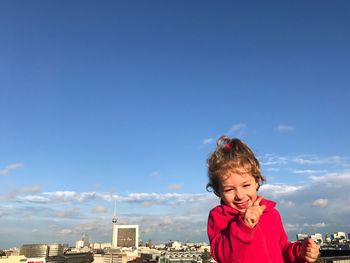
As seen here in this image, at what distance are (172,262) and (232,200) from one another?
116m

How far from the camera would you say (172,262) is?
113062 mm

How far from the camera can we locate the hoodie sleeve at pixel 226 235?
273 centimetres

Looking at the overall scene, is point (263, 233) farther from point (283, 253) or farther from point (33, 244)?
point (33, 244)

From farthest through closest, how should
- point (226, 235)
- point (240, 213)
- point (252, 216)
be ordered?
point (240, 213)
point (226, 235)
point (252, 216)

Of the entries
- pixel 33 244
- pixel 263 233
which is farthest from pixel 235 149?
pixel 33 244

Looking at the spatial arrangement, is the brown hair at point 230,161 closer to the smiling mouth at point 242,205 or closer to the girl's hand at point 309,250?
the smiling mouth at point 242,205

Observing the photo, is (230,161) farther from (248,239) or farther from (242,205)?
(248,239)

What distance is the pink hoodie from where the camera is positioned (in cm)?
277

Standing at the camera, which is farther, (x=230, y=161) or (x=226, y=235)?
(x=230, y=161)

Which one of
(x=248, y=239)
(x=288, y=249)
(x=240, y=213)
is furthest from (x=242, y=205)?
(x=288, y=249)

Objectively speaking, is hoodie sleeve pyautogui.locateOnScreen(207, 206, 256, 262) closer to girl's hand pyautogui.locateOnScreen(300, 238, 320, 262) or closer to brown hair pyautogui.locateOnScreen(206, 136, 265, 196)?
brown hair pyautogui.locateOnScreen(206, 136, 265, 196)

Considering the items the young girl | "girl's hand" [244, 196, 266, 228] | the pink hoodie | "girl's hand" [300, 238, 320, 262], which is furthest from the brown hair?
"girl's hand" [300, 238, 320, 262]

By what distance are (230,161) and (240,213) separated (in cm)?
41

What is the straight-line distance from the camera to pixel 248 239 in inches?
107
